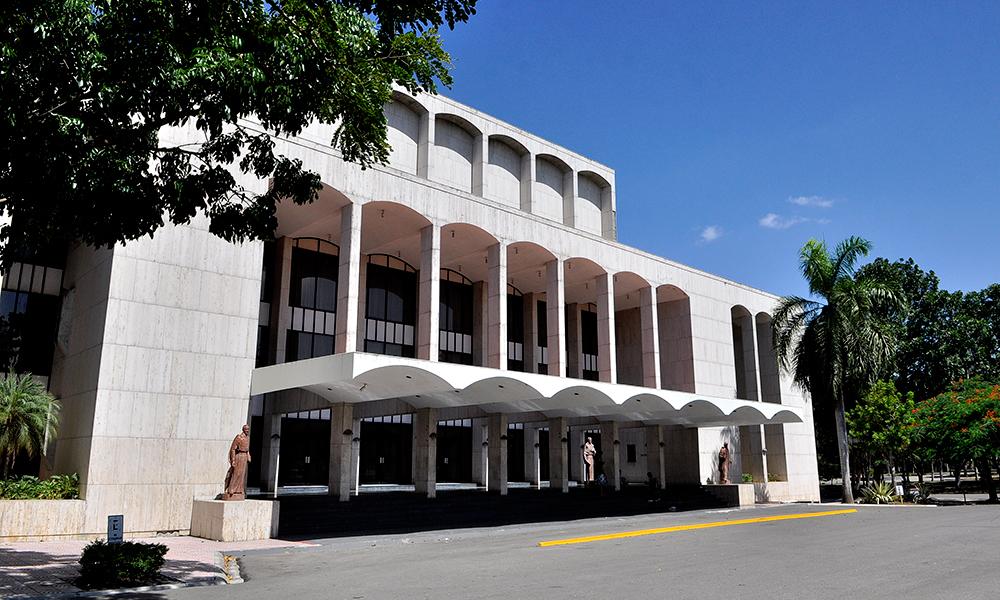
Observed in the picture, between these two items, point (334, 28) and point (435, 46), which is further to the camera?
point (435, 46)

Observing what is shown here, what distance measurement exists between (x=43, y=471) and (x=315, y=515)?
831 centimetres

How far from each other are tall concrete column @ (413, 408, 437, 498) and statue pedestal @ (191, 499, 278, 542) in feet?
23.2

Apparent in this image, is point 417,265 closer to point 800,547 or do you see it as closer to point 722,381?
point 722,381

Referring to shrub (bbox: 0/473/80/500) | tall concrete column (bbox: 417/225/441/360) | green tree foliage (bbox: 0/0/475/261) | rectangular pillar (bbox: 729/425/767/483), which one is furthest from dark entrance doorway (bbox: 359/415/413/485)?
green tree foliage (bbox: 0/0/475/261)

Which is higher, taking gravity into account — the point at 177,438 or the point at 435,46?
the point at 435,46

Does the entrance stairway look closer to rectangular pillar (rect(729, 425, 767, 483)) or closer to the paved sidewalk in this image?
the paved sidewalk

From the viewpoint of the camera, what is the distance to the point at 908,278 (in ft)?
191

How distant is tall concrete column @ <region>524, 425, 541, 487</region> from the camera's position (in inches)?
1423

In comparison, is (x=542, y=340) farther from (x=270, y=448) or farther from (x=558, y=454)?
(x=270, y=448)

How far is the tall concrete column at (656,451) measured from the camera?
34.5 m

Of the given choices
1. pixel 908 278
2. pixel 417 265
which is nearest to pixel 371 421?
pixel 417 265

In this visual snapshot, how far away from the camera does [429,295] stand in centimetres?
2544

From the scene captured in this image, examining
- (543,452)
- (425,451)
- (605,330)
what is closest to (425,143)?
(605,330)

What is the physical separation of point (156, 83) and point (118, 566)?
7.07 m
